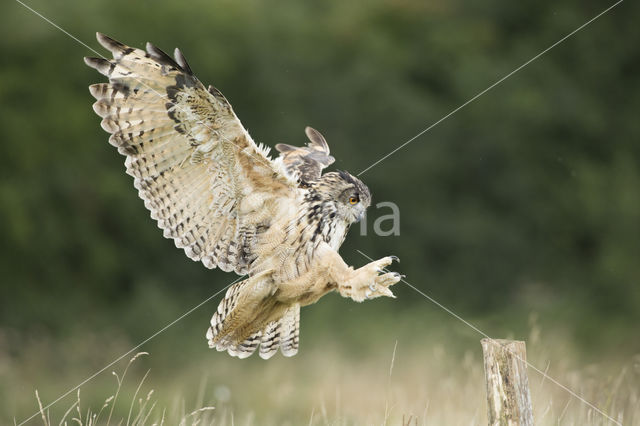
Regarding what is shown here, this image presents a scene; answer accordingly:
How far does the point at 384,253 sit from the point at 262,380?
1.47 meters

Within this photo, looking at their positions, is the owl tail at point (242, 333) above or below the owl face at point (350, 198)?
below

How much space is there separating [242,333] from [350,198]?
31.5 inches

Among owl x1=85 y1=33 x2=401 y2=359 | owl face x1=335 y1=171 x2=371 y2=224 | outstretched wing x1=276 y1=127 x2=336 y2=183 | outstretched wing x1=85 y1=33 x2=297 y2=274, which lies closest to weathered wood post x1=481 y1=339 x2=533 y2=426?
owl x1=85 y1=33 x2=401 y2=359

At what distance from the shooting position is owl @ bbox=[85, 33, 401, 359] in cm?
295

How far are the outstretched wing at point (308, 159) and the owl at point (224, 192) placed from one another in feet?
0.13

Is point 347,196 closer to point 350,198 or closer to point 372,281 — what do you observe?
point 350,198

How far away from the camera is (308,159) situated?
3684mm

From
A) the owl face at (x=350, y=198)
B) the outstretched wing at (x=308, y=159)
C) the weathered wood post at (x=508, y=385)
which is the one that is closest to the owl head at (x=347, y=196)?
the owl face at (x=350, y=198)

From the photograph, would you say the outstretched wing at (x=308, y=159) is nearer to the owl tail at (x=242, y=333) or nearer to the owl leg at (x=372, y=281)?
the owl tail at (x=242, y=333)

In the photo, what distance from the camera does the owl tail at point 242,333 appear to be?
3299mm

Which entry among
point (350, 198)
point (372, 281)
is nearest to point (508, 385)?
point (372, 281)

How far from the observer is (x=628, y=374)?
14.4 ft

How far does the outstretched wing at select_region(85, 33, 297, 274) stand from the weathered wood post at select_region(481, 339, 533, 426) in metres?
1.09

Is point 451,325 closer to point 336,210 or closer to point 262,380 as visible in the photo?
point 262,380
